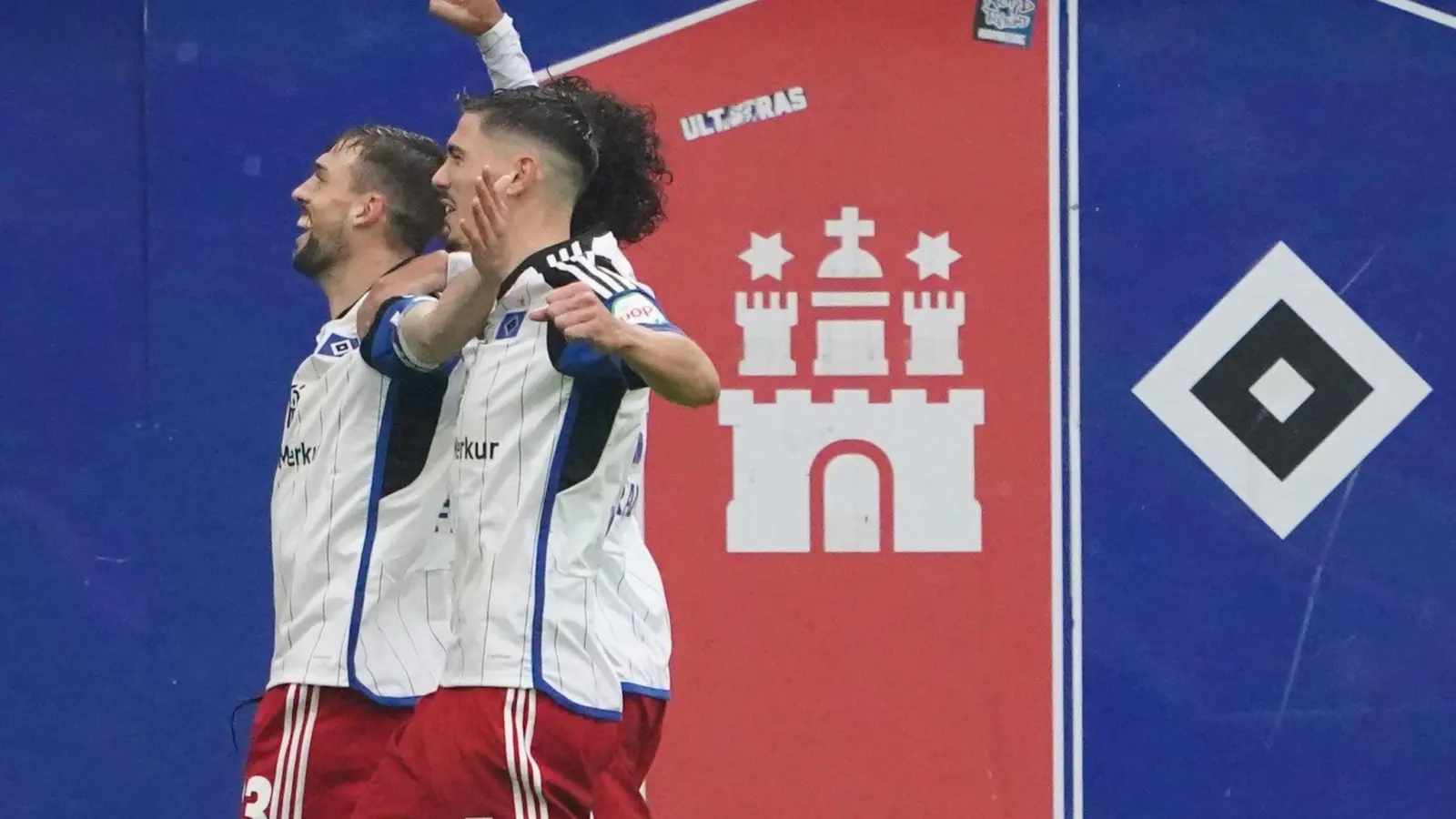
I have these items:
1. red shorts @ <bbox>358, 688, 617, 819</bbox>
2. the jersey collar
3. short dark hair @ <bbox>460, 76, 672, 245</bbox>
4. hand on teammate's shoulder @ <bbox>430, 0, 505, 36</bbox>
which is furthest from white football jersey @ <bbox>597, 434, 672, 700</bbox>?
hand on teammate's shoulder @ <bbox>430, 0, 505, 36</bbox>

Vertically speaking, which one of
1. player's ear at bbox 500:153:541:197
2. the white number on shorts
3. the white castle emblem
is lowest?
the white number on shorts

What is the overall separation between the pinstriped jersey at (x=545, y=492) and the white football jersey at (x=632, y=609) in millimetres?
31

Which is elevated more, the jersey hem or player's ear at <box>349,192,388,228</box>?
player's ear at <box>349,192,388,228</box>

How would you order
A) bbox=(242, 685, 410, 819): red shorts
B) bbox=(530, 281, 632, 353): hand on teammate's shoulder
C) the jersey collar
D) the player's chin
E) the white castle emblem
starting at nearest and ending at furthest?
bbox=(530, 281, 632, 353): hand on teammate's shoulder
the player's chin
bbox=(242, 685, 410, 819): red shorts
the jersey collar
the white castle emblem

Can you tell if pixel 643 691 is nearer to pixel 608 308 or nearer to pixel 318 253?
pixel 608 308

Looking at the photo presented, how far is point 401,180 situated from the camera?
10.7 ft

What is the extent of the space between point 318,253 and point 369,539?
1.63 ft

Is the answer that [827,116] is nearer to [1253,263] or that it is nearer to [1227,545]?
[1253,263]

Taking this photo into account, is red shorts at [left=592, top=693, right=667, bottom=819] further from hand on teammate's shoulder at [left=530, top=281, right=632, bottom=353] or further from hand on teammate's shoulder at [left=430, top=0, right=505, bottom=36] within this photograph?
hand on teammate's shoulder at [left=430, top=0, right=505, bottom=36]

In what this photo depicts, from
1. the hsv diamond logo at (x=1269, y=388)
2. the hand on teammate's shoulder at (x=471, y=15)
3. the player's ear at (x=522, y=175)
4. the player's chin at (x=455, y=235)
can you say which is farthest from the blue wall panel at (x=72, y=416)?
the hsv diamond logo at (x=1269, y=388)

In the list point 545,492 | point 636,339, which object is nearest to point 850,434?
point 545,492

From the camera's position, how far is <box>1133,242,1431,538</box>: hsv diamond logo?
4223 millimetres

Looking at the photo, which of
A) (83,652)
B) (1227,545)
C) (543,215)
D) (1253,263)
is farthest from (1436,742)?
(83,652)

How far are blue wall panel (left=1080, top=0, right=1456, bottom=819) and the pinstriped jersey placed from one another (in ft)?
5.86
